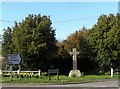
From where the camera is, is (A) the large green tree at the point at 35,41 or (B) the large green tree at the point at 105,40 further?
(B) the large green tree at the point at 105,40

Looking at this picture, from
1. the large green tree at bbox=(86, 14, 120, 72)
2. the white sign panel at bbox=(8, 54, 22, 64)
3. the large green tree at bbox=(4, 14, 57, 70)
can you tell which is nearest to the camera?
the white sign panel at bbox=(8, 54, 22, 64)

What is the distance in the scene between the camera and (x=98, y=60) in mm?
53906

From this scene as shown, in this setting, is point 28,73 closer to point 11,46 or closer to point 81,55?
point 11,46

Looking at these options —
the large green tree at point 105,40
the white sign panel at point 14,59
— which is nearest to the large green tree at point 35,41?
the large green tree at point 105,40

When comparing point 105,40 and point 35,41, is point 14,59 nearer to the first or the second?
point 35,41

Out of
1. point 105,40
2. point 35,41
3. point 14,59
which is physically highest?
point 105,40

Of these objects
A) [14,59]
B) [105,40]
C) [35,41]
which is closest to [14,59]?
[14,59]

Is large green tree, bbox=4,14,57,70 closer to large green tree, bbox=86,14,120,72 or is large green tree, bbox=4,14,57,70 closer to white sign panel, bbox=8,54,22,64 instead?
large green tree, bbox=86,14,120,72

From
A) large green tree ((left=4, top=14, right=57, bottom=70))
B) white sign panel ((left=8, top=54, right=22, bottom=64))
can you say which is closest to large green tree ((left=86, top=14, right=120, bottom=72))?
large green tree ((left=4, top=14, right=57, bottom=70))

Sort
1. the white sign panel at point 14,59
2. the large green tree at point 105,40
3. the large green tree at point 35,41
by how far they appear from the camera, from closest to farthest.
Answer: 1. the white sign panel at point 14,59
2. the large green tree at point 35,41
3. the large green tree at point 105,40

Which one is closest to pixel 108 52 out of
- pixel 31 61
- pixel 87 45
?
pixel 87 45

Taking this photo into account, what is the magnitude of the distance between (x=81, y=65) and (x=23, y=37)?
10352 millimetres

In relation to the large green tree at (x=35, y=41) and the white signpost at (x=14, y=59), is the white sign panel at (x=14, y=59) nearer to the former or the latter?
the white signpost at (x=14, y=59)

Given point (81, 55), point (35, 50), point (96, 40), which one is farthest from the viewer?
point (81, 55)
